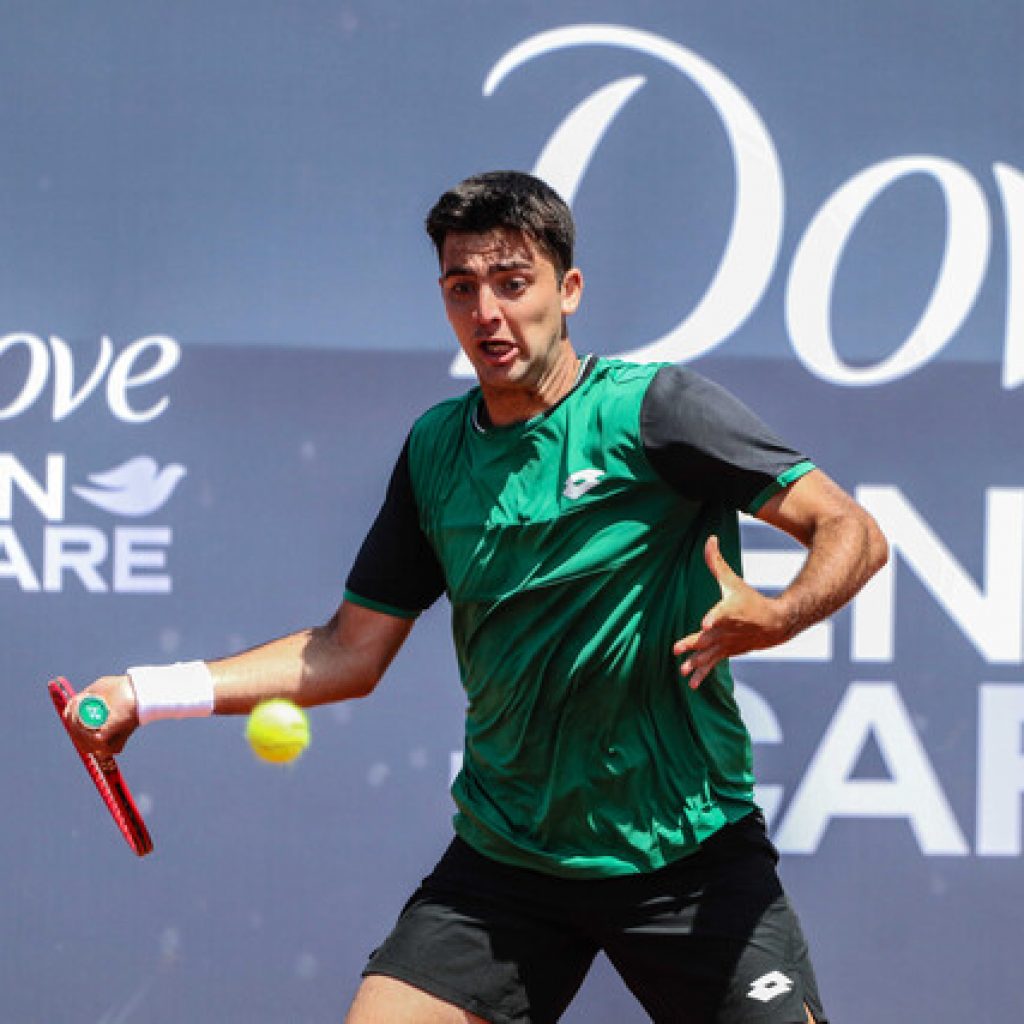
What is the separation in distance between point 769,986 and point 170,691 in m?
1.03

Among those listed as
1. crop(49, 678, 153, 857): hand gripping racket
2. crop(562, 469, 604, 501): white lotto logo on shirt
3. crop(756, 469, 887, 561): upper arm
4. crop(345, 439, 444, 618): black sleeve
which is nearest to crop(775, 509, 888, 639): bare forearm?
crop(756, 469, 887, 561): upper arm

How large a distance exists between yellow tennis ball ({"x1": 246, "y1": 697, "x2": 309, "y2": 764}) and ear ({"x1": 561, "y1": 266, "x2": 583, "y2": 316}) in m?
0.78

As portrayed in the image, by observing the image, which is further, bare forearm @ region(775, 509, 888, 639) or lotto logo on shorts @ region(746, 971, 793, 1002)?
lotto logo on shorts @ region(746, 971, 793, 1002)

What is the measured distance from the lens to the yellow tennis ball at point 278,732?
2.55 m

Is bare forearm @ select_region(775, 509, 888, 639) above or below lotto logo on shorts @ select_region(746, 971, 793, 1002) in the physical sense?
above

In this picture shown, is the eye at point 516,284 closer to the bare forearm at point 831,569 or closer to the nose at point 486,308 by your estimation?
the nose at point 486,308

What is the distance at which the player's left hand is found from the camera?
6.91 feet

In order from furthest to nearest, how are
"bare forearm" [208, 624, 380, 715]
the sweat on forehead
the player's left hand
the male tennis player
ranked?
"bare forearm" [208, 624, 380, 715]
the sweat on forehead
the male tennis player
the player's left hand

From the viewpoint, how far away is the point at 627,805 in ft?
8.07

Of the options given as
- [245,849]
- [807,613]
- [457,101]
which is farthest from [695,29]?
[245,849]

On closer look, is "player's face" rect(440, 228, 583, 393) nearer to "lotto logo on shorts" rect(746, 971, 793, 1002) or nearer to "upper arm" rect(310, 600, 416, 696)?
"upper arm" rect(310, 600, 416, 696)

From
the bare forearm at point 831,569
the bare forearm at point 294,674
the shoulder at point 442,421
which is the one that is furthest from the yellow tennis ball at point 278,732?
the bare forearm at point 831,569

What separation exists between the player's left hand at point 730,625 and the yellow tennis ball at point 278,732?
716 millimetres

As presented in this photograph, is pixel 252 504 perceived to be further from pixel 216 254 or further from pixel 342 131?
pixel 342 131
